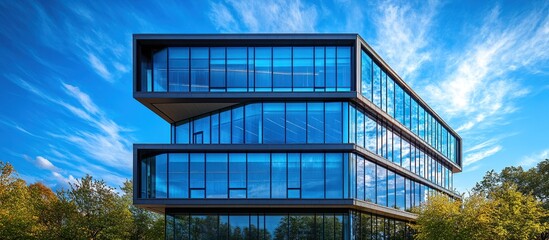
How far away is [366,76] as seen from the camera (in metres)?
36.4

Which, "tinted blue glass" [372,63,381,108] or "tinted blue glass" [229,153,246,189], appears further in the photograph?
"tinted blue glass" [372,63,381,108]

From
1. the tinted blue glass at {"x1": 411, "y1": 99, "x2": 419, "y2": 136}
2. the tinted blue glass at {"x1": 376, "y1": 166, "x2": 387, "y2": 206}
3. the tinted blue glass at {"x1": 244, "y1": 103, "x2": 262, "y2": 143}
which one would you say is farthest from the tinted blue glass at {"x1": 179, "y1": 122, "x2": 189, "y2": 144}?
the tinted blue glass at {"x1": 411, "y1": 99, "x2": 419, "y2": 136}

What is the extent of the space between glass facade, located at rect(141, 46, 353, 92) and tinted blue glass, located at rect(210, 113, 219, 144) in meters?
2.75

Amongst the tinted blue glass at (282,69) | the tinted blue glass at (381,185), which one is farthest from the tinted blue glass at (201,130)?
the tinted blue glass at (381,185)

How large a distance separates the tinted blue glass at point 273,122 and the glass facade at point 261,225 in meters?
5.38

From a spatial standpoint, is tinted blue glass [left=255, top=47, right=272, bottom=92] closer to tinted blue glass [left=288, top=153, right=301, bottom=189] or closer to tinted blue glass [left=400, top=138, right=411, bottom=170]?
tinted blue glass [left=288, top=153, right=301, bottom=189]

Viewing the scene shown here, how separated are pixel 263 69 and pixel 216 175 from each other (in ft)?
25.8

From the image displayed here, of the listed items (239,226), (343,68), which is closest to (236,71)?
(343,68)

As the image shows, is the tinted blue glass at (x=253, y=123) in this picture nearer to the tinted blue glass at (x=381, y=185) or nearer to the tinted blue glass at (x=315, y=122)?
the tinted blue glass at (x=315, y=122)

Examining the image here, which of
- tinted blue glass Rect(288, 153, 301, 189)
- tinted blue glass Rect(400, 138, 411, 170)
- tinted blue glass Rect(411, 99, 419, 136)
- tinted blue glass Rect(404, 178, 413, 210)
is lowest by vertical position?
tinted blue glass Rect(404, 178, 413, 210)

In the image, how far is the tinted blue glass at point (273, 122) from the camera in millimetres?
34156

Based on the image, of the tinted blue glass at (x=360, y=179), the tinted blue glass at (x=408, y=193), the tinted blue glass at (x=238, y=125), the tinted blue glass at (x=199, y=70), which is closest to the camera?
the tinted blue glass at (x=199, y=70)

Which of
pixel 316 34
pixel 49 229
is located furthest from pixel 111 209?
pixel 316 34

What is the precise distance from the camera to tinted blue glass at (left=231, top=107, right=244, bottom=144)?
3462 cm
